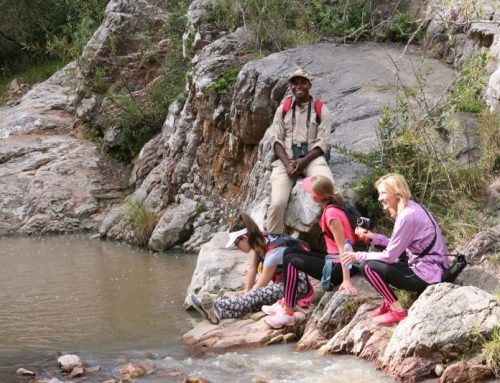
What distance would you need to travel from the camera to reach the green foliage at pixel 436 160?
800cm

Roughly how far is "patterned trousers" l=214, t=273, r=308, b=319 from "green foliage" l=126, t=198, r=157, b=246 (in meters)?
6.27

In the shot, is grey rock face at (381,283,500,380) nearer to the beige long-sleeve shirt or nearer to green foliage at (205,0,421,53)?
the beige long-sleeve shirt

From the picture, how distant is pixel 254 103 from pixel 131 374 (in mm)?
6579

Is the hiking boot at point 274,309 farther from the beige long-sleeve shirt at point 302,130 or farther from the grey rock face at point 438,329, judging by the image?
the beige long-sleeve shirt at point 302,130

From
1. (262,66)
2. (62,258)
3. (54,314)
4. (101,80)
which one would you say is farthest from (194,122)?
(54,314)

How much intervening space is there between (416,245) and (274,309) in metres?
1.53

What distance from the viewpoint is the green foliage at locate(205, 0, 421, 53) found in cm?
1334

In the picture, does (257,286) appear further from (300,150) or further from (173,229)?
(173,229)

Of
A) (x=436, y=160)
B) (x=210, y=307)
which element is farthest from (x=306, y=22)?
(x=210, y=307)

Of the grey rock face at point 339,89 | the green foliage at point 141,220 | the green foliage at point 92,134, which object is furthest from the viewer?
the green foliage at point 92,134

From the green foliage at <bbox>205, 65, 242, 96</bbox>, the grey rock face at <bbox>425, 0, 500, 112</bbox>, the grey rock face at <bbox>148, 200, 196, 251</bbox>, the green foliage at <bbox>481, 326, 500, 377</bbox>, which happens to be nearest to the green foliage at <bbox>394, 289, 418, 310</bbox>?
the green foliage at <bbox>481, 326, 500, 377</bbox>

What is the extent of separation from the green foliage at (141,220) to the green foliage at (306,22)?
356cm

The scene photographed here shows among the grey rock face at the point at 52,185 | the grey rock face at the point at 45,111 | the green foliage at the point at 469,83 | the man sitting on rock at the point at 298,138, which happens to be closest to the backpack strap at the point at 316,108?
the man sitting on rock at the point at 298,138

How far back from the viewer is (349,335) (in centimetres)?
604
